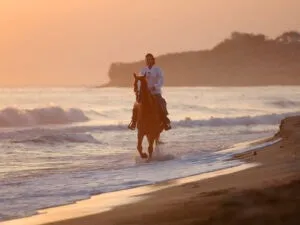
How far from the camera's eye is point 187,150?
17469mm

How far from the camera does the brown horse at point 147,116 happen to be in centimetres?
1612

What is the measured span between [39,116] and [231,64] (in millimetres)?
121931

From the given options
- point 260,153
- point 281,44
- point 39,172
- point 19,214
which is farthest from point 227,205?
point 281,44

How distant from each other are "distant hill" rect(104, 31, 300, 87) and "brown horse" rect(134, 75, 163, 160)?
121 meters

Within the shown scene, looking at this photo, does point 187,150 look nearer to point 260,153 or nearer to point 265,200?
point 260,153

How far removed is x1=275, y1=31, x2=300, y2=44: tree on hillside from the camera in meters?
154

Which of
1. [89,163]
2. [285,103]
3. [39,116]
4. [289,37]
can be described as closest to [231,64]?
[289,37]

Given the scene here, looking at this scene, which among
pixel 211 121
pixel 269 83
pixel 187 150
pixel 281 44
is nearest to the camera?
pixel 187 150

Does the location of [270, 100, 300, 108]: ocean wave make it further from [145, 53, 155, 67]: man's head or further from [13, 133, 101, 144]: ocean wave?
[145, 53, 155, 67]: man's head

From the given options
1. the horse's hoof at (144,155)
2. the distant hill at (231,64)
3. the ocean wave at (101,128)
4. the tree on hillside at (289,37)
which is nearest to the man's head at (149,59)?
the horse's hoof at (144,155)

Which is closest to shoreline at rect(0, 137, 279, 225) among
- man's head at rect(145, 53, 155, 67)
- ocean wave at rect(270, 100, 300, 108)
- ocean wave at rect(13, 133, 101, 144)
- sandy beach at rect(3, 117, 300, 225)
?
sandy beach at rect(3, 117, 300, 225)

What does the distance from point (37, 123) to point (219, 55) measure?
130 meters

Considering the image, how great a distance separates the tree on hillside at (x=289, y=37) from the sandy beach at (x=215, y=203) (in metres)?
145

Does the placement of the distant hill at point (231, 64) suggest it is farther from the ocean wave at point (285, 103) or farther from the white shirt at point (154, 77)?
the white shirt at point (154, 77)
